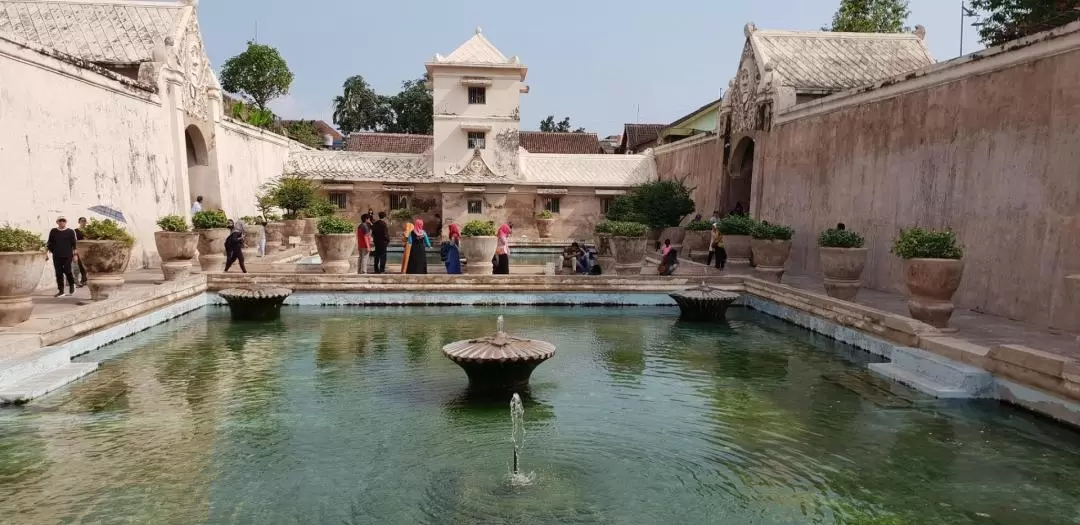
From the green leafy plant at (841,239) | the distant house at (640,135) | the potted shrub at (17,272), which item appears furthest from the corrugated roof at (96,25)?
the distant house at (640,135)

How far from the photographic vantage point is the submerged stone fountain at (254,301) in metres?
9.41

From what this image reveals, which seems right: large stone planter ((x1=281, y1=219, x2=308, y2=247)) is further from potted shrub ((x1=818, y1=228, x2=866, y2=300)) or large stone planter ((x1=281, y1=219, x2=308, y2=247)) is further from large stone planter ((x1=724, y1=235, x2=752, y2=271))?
potted shrub ((x1=818, y1=228, x2=866, y2=300))

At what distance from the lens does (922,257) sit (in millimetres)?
7133

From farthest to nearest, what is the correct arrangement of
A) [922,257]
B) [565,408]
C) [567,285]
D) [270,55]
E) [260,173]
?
[270,55] → [260,173] → [567,285] → [922,257] → [565,408]

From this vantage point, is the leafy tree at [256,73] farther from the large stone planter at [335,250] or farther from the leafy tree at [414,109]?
the large stone planter at [335,250]

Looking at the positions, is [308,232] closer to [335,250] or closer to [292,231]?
[292,231]

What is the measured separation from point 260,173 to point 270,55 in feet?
48.1

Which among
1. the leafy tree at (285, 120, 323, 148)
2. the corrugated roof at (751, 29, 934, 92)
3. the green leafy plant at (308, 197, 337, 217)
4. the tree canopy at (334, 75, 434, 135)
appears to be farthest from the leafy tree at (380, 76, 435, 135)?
the corrugated roof at (751, 29, 934, 92)

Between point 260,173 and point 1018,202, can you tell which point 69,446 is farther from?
point 260,173

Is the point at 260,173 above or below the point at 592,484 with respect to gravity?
above

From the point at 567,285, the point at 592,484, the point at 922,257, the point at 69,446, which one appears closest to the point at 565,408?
the point at 592,484

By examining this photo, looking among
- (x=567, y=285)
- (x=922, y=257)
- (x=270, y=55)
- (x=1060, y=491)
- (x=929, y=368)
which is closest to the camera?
(x=1060, y=491)

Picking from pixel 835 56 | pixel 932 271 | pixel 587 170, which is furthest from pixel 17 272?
pixel 587 170

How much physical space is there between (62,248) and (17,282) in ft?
8.60
